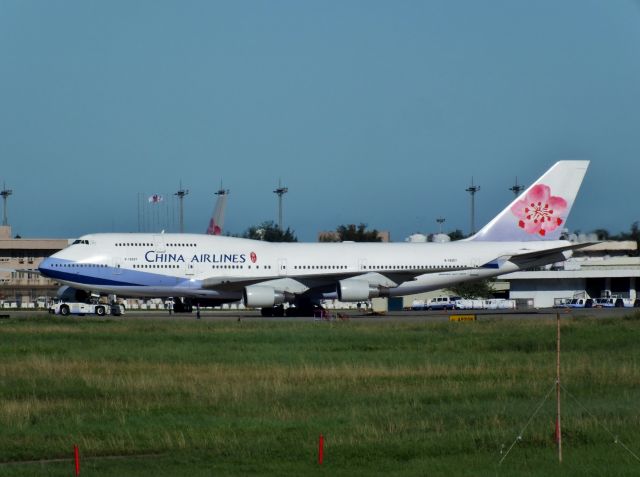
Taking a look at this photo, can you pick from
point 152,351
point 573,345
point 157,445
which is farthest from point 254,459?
point 573,345

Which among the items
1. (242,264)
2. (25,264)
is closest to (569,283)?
(242,264)

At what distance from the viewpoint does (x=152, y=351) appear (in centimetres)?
3447

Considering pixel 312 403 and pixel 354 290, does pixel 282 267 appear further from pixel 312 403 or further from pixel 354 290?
pixel 312 403

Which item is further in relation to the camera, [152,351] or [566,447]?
[152,351]

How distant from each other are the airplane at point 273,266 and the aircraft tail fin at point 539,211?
2.10 feet

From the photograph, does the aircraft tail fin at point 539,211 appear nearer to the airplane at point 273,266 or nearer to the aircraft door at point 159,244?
the airplane at point 273,266

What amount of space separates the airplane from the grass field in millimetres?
19298

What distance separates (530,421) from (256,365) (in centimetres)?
1102

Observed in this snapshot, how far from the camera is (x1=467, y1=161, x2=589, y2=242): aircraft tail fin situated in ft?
220

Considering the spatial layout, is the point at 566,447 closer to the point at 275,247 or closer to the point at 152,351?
the point at 152,351

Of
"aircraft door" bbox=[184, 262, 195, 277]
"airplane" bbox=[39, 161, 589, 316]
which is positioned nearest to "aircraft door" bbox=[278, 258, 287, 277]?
"airplane" bbox=[39, 161, 589, 316]

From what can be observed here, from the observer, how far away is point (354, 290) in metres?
59.4

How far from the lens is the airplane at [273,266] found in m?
60.2

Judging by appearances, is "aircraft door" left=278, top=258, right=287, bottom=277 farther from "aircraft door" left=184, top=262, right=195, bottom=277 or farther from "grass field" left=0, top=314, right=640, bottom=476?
"grass field" left=0, top=314, right=640, bottom=476
